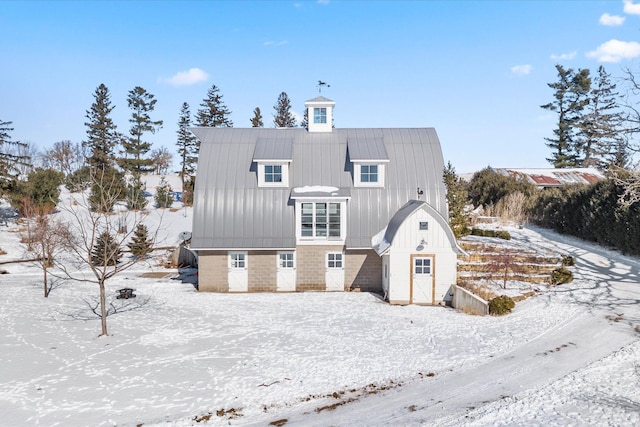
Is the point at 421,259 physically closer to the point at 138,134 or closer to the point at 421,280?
the point at 421,280

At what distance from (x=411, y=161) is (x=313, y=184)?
577cm

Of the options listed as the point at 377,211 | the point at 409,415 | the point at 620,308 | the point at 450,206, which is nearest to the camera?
the point at 409,415

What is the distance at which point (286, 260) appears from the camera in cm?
2062

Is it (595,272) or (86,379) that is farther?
(595,272)

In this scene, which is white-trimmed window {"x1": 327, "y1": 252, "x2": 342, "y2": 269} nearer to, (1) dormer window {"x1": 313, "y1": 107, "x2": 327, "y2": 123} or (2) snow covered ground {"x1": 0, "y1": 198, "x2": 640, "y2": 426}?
(2) snow covered ground {"x1": 0, "y1": 198, "x2": 640, "y2": 426}

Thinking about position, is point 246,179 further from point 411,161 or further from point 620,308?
point 620,308

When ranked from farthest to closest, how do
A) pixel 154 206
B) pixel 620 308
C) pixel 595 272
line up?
1. pixel 154 206
2. pixel 595 272
3. pixel 620 308

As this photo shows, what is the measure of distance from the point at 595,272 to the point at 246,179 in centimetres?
1821

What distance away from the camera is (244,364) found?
11.4m

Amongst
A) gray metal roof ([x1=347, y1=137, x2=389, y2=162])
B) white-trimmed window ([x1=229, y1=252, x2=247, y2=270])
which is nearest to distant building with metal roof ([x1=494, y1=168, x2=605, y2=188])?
gray metal roof ([x1=347, y1=137, x2=389, y2=162])

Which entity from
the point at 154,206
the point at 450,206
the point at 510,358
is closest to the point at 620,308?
the point at 510,358

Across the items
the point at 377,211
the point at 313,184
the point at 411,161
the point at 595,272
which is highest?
the point at 411,161

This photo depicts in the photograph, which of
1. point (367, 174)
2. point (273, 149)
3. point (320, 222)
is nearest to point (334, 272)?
point (320, 222)

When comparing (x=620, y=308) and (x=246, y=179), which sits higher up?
(x=246, y=179)
